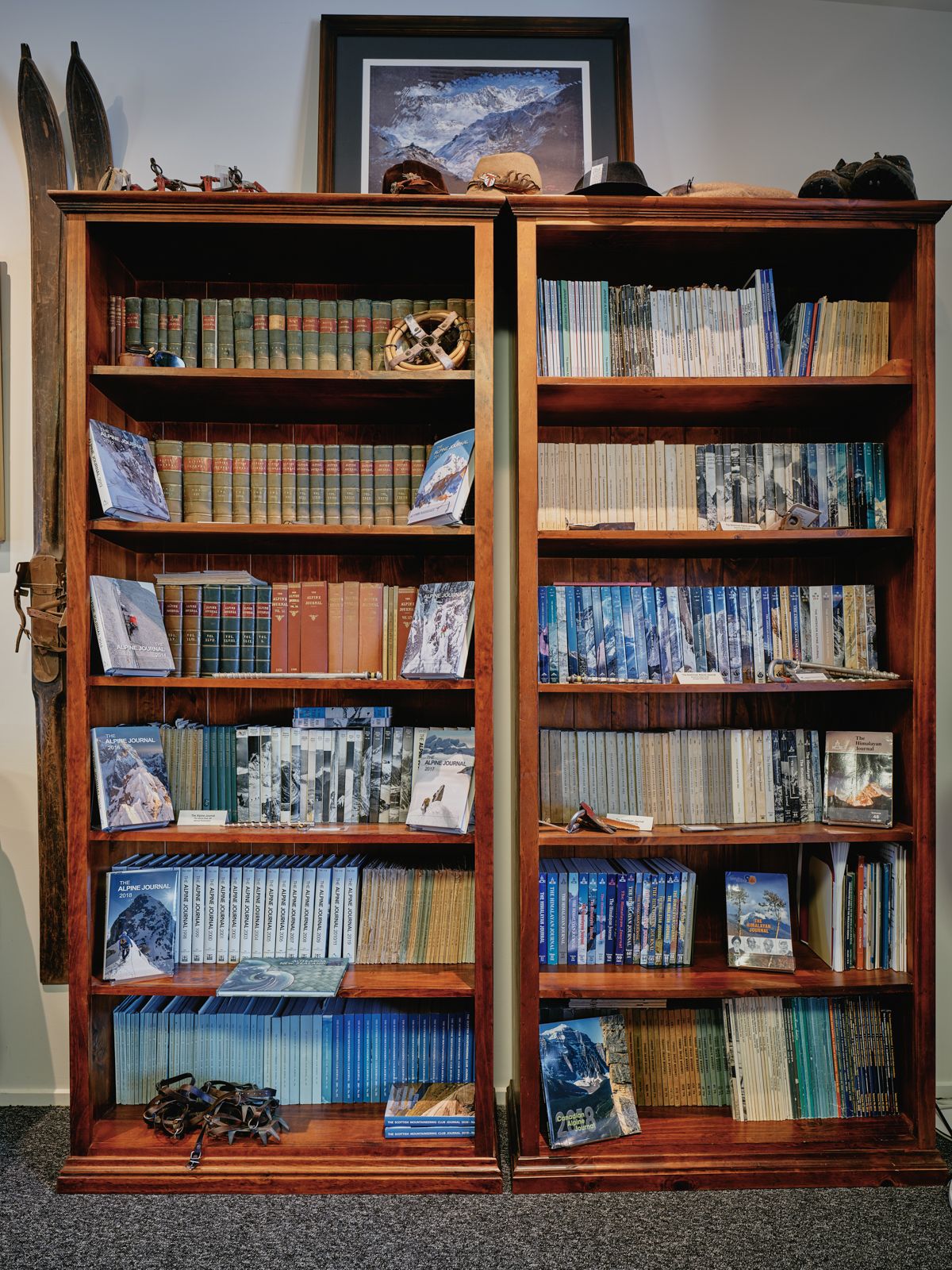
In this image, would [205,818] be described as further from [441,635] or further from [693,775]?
[693,775]

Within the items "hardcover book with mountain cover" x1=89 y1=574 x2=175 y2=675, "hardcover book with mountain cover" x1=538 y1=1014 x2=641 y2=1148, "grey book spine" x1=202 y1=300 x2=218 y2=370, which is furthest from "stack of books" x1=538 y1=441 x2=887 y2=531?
"hardcover book with mountain cover" x1=538 y1=1014 x2=641 y2=1148

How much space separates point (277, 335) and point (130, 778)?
1.10 m

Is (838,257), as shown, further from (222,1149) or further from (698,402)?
(222,1149)

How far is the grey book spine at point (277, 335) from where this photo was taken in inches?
72.4

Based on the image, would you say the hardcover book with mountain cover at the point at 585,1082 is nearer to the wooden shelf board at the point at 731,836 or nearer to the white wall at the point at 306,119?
the white wall at the point at 306,119

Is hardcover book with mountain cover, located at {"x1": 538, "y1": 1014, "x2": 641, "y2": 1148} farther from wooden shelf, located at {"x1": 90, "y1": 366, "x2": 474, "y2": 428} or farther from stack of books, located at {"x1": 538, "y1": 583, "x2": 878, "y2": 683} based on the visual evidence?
wooden shelf, located at {"x1": 90, "y1": 366, "x2": 474, "y2": 428}

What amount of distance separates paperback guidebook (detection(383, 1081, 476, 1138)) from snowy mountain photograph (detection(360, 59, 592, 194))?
2281 mm

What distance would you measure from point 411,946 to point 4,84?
2480 mm

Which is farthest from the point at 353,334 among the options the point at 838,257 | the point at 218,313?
the point at 838,257

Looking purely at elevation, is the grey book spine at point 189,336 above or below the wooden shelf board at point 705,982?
above

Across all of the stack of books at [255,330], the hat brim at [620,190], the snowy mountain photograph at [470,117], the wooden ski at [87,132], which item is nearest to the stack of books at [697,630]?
the stack of books at [255,330]

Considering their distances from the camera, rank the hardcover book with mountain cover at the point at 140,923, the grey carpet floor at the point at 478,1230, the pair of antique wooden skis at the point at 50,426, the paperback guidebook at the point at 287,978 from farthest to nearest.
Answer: the pair of antique wooden skis at the point at 50,426
the hardcover book with mountain cover at the point at 140,923
the paperback guidebook at the point at 287,978
the grey carpet floor at the point at 478,1230

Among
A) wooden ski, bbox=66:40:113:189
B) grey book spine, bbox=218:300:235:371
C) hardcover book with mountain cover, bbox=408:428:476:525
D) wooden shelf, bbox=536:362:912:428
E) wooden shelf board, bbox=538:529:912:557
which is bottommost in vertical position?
wooden shelf board, bbox=538:529:912:557

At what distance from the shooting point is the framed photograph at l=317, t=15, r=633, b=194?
204 cm
